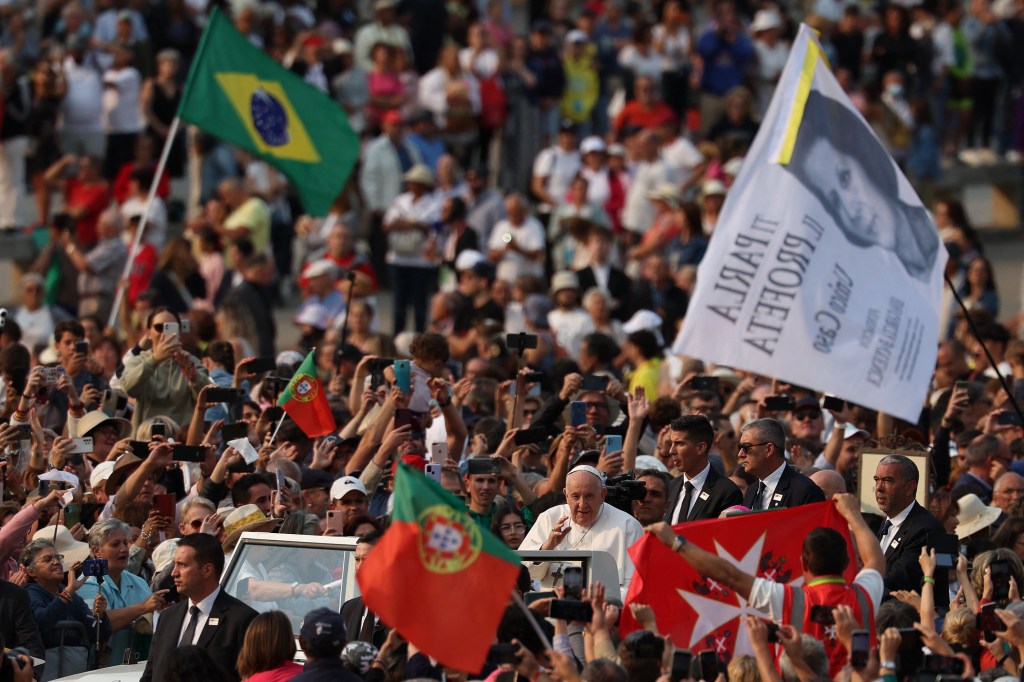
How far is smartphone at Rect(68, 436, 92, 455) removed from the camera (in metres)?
13.1

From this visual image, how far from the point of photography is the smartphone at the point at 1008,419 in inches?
578

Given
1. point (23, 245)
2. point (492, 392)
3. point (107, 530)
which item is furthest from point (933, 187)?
point (107, 530)

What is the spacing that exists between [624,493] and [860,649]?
304cm

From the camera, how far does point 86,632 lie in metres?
11.3

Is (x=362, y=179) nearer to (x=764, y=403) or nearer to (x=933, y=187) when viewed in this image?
(x=933, y=187)

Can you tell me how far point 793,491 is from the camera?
37.4 ft

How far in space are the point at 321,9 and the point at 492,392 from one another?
12.1 m

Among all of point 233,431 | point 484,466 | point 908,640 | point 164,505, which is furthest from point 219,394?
point 908,640

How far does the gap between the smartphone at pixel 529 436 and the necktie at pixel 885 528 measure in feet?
7.90

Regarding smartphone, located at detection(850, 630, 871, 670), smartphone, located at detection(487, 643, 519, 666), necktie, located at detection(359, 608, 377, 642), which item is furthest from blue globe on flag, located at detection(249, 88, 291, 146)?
smartphone, located at detection(850, 630, 871, 670)

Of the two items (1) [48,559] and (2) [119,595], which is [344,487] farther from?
(1) [48,559]

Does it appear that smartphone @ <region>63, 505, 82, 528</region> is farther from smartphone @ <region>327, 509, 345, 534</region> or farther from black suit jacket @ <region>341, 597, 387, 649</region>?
black suit jacket @ <region>341, 597, 387, 649</region>

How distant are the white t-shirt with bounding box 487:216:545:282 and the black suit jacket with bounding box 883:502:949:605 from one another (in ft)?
33.2

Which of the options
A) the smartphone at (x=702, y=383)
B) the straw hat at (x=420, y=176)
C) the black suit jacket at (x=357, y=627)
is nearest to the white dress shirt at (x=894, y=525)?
the black suit jacket at (x=357, y=627)
